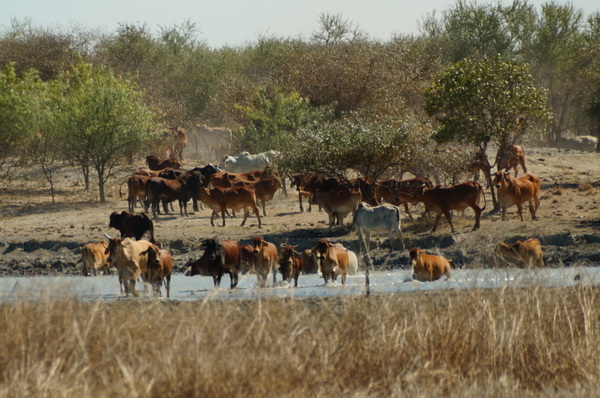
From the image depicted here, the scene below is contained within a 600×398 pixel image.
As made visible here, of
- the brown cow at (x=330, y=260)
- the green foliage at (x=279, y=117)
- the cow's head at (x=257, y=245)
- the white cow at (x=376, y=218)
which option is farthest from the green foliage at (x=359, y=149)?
the green foliage at (x=279, y=117)

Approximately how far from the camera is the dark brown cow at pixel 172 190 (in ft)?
89.3

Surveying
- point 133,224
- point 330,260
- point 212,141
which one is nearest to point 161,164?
point 212,141

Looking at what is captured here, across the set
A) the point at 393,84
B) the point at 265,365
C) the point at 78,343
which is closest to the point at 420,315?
the point at 265,365

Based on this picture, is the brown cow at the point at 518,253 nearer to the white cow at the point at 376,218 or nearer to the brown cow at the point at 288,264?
the white cow at the point at 376,218

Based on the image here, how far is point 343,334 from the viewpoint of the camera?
35.0 feet

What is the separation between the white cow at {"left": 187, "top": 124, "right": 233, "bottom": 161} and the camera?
4400 centimetres

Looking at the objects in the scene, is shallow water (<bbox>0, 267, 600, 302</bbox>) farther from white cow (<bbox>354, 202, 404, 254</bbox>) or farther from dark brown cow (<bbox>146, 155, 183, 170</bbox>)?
dark brown cow (<bbox>146, 155, 183, 170</bbox>)

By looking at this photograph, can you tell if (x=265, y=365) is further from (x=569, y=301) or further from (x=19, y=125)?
(x=19, y=125)

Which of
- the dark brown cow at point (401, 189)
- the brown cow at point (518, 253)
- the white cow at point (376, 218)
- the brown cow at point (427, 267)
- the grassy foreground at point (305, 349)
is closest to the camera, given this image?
the grassy foreground at point (305, 349)

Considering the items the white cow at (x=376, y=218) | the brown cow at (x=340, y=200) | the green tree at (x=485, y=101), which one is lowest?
the white cow at (x=376, y=218)

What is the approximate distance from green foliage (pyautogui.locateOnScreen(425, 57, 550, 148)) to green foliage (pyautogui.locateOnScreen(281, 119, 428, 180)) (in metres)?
1.38

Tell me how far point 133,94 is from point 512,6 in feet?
111

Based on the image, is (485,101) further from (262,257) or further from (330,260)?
(262,257)

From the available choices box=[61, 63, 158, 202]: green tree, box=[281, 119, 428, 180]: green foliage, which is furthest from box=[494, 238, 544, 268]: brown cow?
box=[61, 63, 158, 202]: green tree
